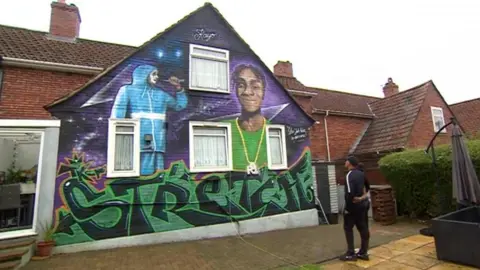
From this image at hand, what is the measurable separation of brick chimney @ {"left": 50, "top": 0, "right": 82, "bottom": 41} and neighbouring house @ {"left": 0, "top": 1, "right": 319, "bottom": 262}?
0.04m

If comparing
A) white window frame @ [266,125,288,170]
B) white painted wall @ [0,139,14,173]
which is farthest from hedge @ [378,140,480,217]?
white painted wall @ [0,139,14,173]

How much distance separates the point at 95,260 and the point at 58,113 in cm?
384

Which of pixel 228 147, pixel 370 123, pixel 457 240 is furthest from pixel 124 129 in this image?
pixel 370 123

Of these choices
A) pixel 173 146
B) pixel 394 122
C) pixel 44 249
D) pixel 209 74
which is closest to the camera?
pixel 44 249

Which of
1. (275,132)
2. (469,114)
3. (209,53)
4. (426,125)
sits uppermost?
(209,53)

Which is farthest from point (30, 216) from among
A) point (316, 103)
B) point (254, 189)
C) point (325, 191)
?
point (316, 103)

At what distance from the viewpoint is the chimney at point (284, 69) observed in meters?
16.2

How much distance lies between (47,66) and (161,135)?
507 cm

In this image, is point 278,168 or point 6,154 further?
point 278,168

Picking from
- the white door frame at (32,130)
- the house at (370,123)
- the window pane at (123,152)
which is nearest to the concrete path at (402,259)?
the window pane at (123,152)

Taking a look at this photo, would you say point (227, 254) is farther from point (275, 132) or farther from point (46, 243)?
point (275, 132)

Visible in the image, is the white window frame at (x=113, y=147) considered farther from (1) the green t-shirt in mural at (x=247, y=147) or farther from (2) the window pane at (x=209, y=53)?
(2) the window pane at (x=209, y=53)

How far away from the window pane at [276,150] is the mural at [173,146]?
348mm

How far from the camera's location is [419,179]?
33.4 feet
